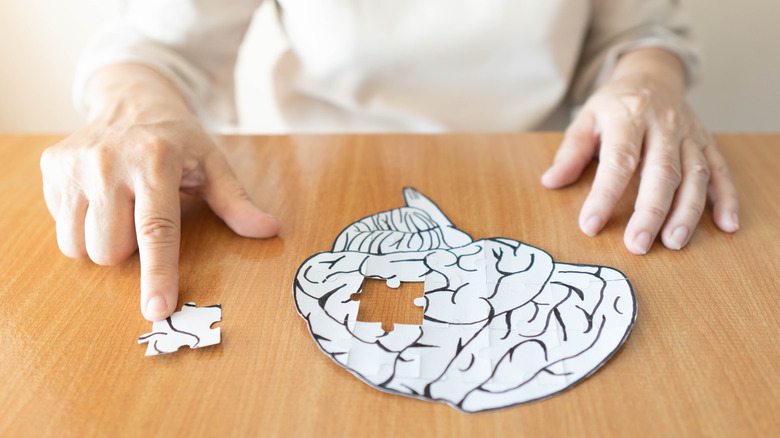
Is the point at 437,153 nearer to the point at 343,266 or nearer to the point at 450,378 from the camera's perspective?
the point at 343,266

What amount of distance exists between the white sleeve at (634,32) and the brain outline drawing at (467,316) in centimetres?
58

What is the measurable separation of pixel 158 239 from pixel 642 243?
1.71 ft

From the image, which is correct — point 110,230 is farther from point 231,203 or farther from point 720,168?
point 720,168

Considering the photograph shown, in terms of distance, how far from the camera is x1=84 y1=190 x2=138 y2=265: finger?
0.59 m

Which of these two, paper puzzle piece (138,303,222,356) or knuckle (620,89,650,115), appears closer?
paper puzzle piece (138,303,222,356)

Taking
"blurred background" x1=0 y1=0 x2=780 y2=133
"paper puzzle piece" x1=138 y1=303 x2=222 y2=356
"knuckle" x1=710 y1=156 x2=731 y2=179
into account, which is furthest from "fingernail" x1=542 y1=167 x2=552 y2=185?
"blurred background" x1=0 y1=0 x2=780 y2=133

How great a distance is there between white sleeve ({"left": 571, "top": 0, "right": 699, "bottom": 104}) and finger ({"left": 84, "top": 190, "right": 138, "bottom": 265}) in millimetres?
845

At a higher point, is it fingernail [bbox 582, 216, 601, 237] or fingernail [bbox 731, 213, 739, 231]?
fingernail [bbox 582, 216, 601, 237]

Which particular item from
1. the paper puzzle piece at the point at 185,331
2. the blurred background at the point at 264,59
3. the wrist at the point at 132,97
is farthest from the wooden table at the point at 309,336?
the blurred background at the point at 264,59

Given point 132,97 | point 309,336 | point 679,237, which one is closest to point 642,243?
point 679,237

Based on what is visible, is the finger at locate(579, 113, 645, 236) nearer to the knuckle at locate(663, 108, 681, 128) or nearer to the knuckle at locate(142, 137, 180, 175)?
the knuckle at locate(663, 108, 681, 128)

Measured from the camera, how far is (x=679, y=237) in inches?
24.1

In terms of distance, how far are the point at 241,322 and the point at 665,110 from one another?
2.08 ft

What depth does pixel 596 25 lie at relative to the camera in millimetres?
1053
